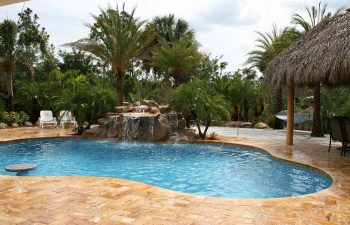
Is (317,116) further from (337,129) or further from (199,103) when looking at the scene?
(199,103)

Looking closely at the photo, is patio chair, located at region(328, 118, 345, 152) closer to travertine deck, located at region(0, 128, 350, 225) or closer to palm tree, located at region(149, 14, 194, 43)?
travertine deck, located at region(0, 128, 350, 225)

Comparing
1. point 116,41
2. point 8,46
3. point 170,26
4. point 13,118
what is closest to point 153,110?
point 116,41

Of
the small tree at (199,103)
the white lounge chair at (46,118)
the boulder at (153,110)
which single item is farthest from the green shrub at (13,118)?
the small tree at (199,103)

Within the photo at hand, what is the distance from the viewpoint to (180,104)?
1325 cm

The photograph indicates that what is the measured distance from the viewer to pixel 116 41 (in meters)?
16.4

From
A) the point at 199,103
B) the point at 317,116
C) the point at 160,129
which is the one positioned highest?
the point at 199,103

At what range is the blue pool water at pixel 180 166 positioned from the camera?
23.1 feet

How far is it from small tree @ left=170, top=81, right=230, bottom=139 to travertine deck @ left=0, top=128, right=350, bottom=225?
683 cm

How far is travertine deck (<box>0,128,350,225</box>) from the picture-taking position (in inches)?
170

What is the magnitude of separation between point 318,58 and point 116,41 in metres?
10.1

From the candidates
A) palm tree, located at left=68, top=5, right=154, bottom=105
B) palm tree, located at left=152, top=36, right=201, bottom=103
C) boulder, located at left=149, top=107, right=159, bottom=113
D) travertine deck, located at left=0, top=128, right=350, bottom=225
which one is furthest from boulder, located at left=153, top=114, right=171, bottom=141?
palm tree, located at left=152, top=36, right=201, bottom=103

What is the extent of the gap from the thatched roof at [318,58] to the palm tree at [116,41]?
7626 mm

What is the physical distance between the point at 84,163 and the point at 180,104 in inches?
196

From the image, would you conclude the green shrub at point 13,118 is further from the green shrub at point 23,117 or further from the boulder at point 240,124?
the boulder at point 240,124
